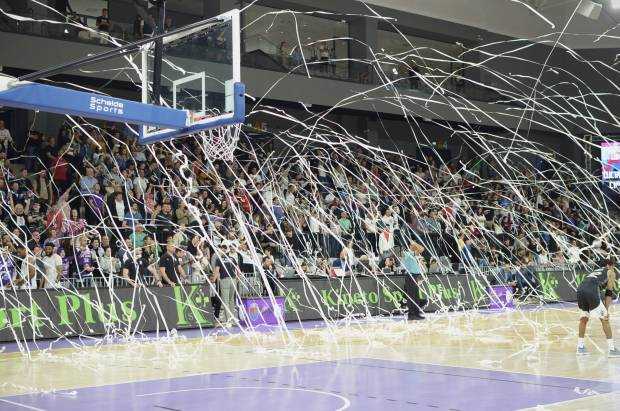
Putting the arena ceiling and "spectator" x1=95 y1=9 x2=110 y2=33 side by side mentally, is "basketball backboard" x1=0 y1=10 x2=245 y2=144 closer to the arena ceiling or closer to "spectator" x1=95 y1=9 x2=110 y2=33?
"spectator" x1=95 y1=9 x2=110 y2=33

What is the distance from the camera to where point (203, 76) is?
879 centimetres

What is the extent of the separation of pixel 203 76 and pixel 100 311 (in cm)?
712

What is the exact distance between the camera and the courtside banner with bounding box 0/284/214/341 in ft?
46.7

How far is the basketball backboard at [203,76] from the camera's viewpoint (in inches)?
341

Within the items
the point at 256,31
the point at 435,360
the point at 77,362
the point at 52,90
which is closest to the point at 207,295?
the point at 77,362

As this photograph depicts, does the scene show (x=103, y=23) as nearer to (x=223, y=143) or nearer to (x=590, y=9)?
(x=223, y=143)

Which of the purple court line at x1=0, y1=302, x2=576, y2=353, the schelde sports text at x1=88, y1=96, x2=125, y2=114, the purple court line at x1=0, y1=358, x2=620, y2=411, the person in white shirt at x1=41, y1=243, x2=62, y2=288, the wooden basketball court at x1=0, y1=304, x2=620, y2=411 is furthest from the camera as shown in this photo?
the person in white shirt at x1=41, y1=243, x2=62, y2=288

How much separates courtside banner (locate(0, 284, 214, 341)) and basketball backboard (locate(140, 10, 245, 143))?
18.3 ft

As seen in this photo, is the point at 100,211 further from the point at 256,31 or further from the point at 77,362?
the point at 256,31

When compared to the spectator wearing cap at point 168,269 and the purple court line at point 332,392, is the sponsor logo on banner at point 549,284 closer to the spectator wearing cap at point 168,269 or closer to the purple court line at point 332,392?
the spectator wearing cap at point 168,269

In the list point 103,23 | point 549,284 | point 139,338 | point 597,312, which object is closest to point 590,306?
point 597,312

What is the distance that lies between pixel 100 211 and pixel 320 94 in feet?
34.0

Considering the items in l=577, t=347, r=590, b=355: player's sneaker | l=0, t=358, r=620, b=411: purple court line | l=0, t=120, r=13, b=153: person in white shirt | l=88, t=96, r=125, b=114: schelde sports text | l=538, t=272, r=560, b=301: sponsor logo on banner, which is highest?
l=88, t=96, r=125, b=114: schelde sports text

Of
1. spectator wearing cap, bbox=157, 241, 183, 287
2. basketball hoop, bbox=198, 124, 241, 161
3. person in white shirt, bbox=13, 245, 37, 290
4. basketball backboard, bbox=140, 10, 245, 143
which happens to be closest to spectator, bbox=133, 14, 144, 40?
spectator wearing cap, bbox=157, 241, 183, 287
